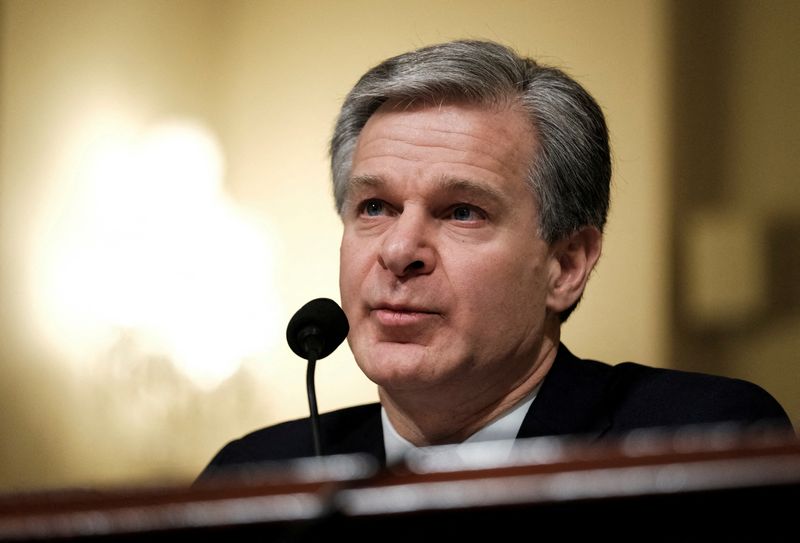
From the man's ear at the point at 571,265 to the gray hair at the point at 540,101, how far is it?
18 mm

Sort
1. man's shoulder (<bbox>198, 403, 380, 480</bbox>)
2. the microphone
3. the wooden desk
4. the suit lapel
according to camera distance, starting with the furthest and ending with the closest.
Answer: man's shoulder (<bbox>198, 403, 380, 480</bbox>) < the suit lapel < the microphone < the wooden desk

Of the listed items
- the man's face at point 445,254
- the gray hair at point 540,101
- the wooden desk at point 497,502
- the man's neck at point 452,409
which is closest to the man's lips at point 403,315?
the man's face at point 445,254

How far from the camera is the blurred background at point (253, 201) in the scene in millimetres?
2283

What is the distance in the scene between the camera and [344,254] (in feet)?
5.59

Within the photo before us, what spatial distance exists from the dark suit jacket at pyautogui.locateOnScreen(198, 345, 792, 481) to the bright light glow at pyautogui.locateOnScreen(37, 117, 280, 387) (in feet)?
2.52

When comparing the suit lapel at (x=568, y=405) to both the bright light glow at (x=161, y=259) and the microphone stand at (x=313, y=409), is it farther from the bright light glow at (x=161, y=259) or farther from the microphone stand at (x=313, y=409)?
the bright light glow at (x=161, y=259)

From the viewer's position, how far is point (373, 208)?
172cm

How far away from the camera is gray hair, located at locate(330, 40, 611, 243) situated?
1701 millimetres

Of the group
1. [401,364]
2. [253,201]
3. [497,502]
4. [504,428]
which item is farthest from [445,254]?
[253,201]

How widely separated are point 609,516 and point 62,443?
219 cm

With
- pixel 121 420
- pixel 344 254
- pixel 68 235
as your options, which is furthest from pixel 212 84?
pixel 344 254

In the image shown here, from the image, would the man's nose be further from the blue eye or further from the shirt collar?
the shirt collar

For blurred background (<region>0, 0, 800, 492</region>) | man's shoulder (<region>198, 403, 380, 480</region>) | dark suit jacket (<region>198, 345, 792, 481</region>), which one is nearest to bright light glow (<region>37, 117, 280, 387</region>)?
blurred background (<region>0, 0, 800, 492</region>)

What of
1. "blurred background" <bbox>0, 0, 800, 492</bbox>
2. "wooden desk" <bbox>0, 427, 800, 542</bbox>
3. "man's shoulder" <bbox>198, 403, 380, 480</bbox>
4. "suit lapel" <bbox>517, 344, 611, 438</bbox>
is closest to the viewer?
"wooden desk" <bbox>0, 427, 800, 542</bbox>
